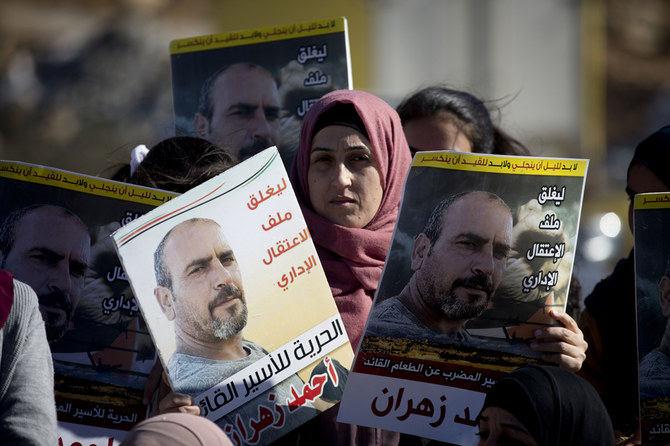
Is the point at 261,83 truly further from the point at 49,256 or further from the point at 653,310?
the point at 653,310

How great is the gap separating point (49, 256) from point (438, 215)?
3.07 ft

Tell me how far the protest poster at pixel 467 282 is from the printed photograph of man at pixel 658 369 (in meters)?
0.23

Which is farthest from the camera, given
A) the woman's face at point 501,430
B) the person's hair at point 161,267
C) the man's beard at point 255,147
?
the man's beard at point 255,147

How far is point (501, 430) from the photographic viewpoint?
1.92 meters

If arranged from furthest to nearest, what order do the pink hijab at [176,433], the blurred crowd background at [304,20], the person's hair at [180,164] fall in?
1. the blurred crowd background at [304,20]
2. the person's hair at [180,164]
3. the pink hijab at [176,433]

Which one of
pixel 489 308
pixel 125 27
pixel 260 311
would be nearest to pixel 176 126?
pixel 260 311

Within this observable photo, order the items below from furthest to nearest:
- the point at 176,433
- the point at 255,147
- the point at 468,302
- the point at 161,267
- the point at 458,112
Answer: the point at 458,112 < the point at 255,147 < the point at 468,302 < the point at 161,267 < the point at 176,433

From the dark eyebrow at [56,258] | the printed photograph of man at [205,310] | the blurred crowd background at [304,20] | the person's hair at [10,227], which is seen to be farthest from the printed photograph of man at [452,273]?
the blurred crowd background at [304,20]

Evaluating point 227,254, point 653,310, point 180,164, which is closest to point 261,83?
point 180,164

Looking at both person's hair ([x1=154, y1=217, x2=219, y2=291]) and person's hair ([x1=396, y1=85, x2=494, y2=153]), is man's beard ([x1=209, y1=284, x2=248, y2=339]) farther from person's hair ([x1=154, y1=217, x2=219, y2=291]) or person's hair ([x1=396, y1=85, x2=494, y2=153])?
person's hair ([x1=396, y1=85, x2=494, y2=153])

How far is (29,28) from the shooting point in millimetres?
12789

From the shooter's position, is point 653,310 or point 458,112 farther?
point 458,112

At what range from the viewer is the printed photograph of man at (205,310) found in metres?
2.05

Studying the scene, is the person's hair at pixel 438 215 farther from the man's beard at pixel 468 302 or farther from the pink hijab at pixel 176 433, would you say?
the pink hijab at pixel 176 433
